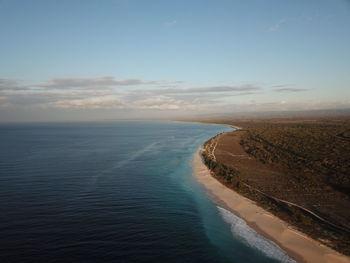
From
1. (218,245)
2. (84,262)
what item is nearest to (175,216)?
(218,245)

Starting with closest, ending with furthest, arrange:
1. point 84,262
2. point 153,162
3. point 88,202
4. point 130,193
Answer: point 84,262
point 88,202
point 130,193
point 153,162

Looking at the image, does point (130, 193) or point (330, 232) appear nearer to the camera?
point (330, 232)

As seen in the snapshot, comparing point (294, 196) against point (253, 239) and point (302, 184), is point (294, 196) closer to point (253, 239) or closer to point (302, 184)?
point (302, 184)

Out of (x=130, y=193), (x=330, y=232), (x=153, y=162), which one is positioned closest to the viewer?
(x=330, y=232)

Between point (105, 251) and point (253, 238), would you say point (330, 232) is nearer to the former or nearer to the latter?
point (253, 238)

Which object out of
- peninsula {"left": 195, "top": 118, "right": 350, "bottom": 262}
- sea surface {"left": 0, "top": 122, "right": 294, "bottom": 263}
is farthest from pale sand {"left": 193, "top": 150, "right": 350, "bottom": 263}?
sea surface {"left": 0, "top": 122, "right": 294, "bottom": 263}

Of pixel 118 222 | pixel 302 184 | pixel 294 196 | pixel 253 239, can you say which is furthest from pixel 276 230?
pixel 302 184
